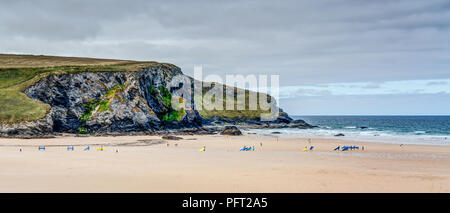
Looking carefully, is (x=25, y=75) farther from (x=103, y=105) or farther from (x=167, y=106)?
(x=167, y=106)

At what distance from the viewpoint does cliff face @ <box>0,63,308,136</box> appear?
240 feet

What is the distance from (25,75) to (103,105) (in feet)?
89.4

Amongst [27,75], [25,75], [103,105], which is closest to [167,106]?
[103,105]

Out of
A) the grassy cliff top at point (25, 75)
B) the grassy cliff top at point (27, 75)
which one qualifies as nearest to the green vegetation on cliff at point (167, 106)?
the grassy cliff top at point (27, 75)

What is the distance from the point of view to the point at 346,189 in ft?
62.9

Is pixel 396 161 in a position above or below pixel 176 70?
below

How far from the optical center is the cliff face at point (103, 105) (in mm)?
73188

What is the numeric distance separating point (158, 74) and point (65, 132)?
1383 inches

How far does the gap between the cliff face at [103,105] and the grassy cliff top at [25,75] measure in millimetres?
1888

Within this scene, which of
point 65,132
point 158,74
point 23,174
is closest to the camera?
point 23,174

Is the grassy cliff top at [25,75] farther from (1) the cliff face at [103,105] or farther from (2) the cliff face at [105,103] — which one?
(2) the cliff face at [105,103]
